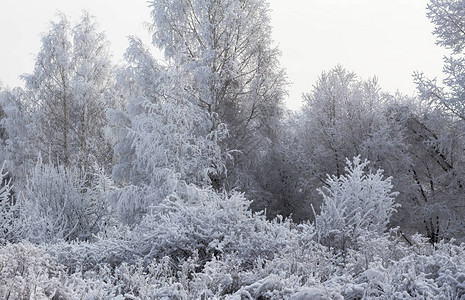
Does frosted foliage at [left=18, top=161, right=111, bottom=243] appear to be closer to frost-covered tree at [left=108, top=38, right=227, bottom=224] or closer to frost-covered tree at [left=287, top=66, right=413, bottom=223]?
frost-covered tree at [left=108, top=38, right=227, bottom=224]

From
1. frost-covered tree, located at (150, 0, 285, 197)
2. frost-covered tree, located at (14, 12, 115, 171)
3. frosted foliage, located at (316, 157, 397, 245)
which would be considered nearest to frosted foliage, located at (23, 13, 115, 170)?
frost-covered tree, located at (14, 12, 115, 171)

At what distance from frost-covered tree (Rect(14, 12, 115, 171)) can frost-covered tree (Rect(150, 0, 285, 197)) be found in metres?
6.20

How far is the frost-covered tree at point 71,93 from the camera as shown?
60.7ft

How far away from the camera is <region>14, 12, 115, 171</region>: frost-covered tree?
60.7 ft

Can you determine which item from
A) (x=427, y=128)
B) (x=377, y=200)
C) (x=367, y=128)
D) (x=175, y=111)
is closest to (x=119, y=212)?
(x=175, y=111)

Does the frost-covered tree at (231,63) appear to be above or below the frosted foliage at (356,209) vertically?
above

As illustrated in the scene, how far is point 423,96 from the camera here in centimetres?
1330

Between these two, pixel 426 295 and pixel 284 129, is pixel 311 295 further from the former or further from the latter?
pixel 284 129

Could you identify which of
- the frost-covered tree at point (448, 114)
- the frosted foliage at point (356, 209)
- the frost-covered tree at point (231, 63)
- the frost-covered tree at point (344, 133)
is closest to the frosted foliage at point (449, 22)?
the frost-covered tree at point (448, 114)

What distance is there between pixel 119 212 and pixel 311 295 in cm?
898

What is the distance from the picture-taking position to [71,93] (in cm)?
1894

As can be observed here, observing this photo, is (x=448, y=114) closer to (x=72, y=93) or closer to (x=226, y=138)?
(x=226, y=138)

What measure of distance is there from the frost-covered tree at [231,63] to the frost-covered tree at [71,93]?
620 centimetres

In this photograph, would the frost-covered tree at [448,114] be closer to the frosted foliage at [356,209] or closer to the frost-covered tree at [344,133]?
the frost-covered tree at [344,133]
